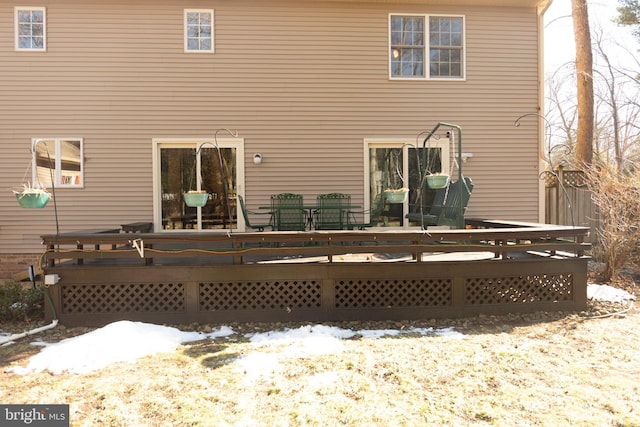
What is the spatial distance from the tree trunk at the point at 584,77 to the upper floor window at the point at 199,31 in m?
7.74

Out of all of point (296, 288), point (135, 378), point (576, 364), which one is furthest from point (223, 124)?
point (576, 364)

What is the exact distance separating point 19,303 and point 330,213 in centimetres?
438

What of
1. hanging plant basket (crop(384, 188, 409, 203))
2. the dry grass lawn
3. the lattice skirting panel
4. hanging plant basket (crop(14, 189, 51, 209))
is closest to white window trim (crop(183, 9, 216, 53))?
hanging plant basket (crop(14, 189, 51, 209))

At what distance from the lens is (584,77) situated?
866 cm

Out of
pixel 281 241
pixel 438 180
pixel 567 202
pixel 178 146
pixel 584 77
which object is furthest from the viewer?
pixel 584 77

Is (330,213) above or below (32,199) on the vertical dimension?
below

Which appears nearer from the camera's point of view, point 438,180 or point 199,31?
point 438,180

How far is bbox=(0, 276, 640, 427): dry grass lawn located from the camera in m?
2.43

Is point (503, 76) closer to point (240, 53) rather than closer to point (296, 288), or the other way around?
point (240, 53)

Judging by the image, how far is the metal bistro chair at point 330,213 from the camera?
6.72 m

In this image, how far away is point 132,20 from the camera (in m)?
7.14

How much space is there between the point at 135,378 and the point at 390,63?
665 cm

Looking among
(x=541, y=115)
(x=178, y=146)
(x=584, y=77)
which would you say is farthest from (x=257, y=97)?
(x=584, y=77)

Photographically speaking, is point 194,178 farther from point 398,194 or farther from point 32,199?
point 398,194
